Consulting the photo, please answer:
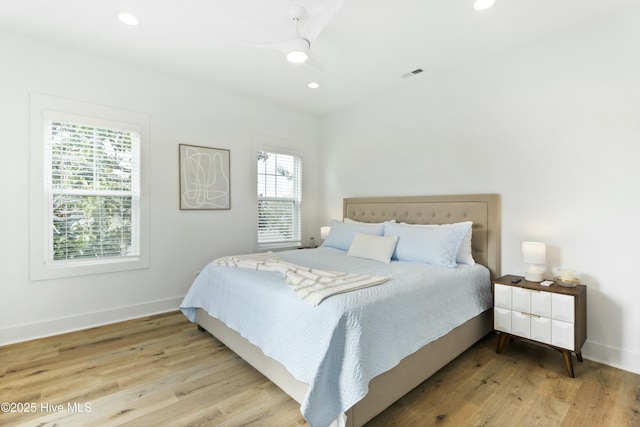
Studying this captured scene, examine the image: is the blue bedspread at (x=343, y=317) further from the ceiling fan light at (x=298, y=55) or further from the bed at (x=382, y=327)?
the ceiling fan light at (x=298, y=55)

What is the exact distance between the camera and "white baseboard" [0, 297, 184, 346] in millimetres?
2756

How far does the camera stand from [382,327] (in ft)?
5.78

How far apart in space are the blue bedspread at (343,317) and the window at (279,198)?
5.60 ft

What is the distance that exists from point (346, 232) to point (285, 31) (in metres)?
2.20

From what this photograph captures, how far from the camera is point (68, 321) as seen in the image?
3.00 meters

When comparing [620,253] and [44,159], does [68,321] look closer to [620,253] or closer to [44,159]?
[44,159]

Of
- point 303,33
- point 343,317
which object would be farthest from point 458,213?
point 303,33

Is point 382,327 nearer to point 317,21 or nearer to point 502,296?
point 502,296

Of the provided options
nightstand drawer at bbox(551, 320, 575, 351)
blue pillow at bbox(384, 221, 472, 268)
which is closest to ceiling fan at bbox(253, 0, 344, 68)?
blue pillow at bbox(384, 221, 472, 268)

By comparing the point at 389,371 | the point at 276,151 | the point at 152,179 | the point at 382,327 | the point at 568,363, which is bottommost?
the point at 568,363

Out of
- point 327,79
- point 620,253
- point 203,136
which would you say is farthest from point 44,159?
point 620,253

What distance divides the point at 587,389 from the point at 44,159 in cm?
476

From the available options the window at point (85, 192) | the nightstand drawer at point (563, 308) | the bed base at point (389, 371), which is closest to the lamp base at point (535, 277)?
the nightstand drawer at point (563, 308)

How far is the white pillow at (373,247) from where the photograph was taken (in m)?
3.04
